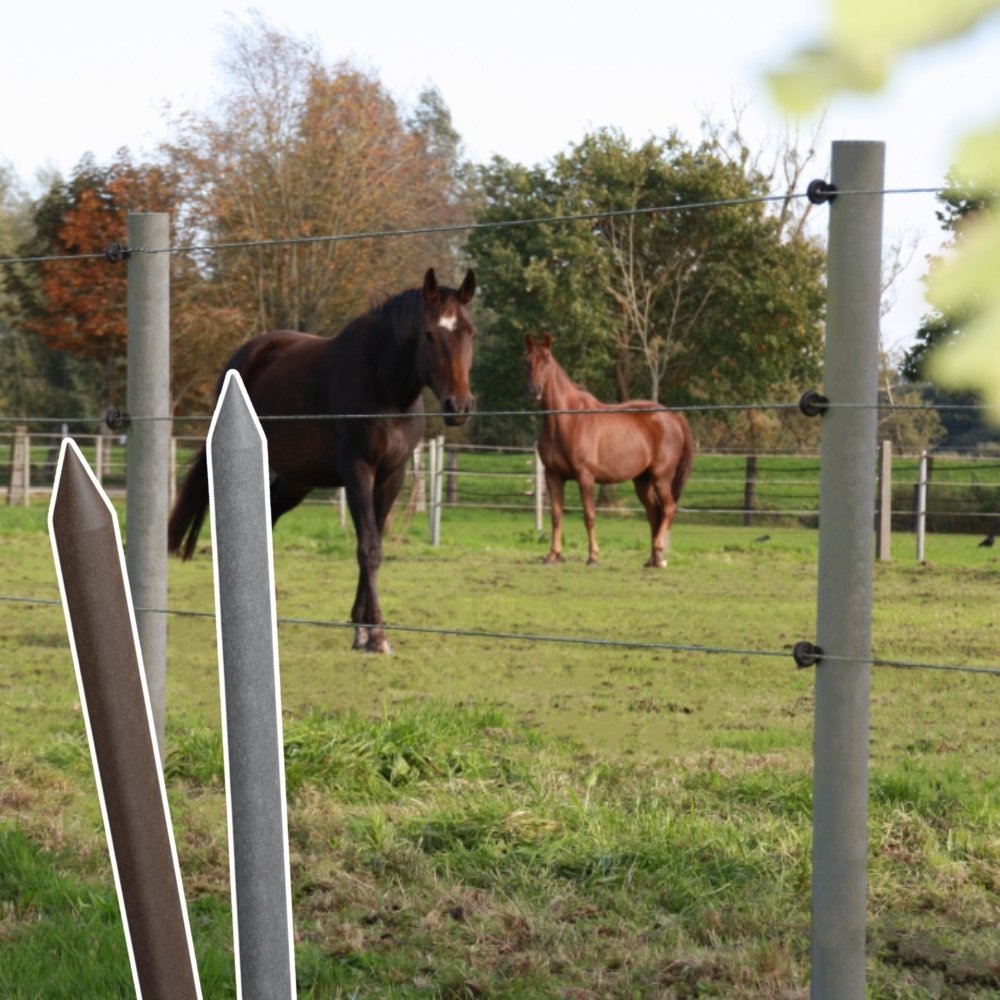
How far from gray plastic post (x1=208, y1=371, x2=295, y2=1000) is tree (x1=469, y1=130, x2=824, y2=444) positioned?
24.1 meters

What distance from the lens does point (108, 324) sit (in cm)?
2183

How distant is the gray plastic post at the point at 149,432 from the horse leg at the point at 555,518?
9926 mm

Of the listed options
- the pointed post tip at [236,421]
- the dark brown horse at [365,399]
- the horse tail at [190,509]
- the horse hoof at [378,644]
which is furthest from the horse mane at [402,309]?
the pointed post tip at [236,421]

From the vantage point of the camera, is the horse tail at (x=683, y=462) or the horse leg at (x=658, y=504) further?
the horse tail at (x=683, y=462)

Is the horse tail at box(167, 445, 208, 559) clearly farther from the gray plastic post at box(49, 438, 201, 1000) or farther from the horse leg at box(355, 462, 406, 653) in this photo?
the gray plastic post at box(49, 438, 201, 1000)

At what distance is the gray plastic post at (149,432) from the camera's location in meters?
2.77

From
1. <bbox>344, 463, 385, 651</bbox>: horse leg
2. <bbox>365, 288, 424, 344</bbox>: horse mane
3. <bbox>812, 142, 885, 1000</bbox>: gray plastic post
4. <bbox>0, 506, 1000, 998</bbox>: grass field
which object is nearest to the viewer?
<bbox>812, 142, 885, 1000</bbox>: gray plastic post

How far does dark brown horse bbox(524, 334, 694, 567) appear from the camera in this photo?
13.0 m

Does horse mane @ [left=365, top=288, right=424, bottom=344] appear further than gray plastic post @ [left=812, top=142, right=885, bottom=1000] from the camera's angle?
Yes

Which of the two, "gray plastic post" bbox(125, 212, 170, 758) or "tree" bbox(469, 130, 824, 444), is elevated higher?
"tree" bbox(469, 130, 824, 444)

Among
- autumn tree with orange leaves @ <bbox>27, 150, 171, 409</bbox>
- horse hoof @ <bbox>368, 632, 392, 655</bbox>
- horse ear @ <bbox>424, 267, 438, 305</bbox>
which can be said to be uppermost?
autumn tree with orange leaves @ <bbox>27, 150, 171, 409</bbox>

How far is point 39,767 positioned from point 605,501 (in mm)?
21941

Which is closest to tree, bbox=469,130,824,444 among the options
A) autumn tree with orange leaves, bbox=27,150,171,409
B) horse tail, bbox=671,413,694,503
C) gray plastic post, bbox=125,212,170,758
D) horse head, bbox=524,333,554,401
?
autumn tree with orange leaves, bbox=27,150,171,409

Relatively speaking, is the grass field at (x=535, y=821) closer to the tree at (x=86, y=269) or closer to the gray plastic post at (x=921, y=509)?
the gray plastic post at (x=921, y=509)
